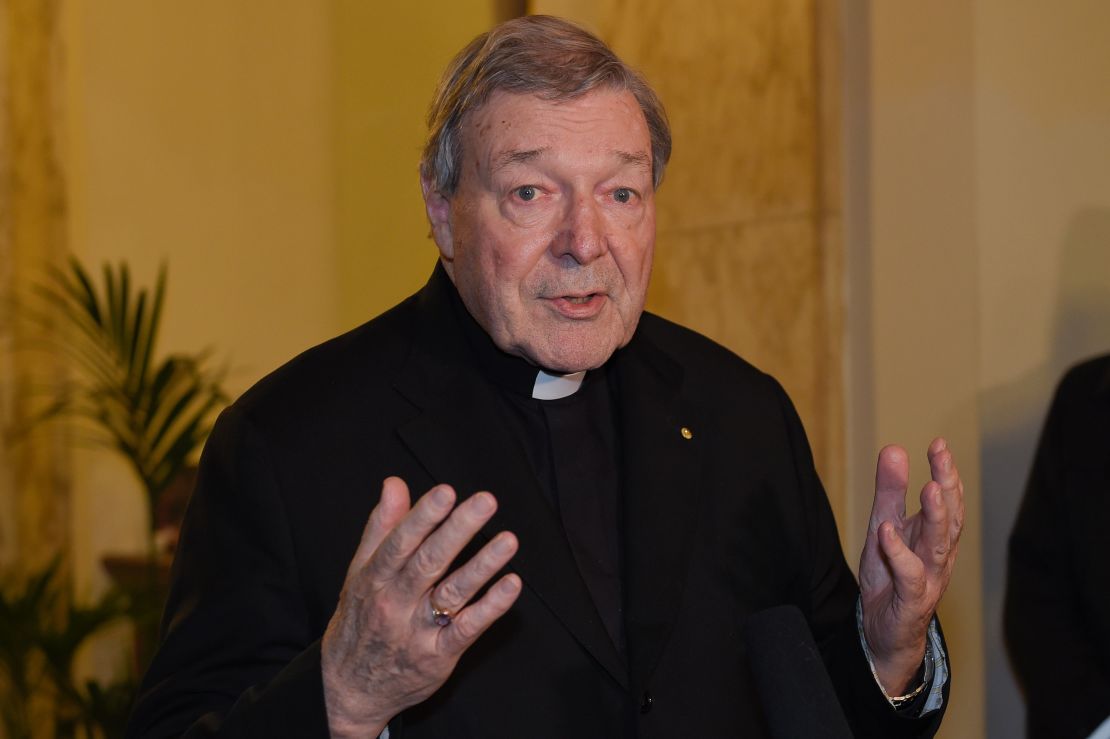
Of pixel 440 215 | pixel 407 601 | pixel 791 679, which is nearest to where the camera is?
pixel 791 679

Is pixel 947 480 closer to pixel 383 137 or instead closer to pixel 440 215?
pixel 440 215

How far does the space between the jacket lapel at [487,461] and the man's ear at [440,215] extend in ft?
0.35

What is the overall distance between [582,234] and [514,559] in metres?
0.50

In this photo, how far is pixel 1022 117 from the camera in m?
3.99

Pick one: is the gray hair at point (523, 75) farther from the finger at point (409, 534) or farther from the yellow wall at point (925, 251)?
the yellow wall at point (925, 251)

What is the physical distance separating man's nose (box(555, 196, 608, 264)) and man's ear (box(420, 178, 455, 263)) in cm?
27

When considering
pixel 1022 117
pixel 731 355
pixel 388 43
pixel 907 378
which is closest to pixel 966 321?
pixel 907 378

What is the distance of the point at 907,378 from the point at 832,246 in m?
0.44

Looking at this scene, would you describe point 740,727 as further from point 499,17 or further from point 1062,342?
point 499,17

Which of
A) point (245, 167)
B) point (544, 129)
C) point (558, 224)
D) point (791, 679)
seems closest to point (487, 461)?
point (558, 224)

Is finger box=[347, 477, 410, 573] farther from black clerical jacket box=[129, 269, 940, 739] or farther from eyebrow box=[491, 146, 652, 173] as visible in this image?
eyebrow box=[491, 146, 652, 173]

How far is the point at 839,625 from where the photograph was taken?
248 centimetres

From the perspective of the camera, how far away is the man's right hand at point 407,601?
1612 millimetres

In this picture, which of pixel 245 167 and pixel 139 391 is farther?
pixel 245 167
